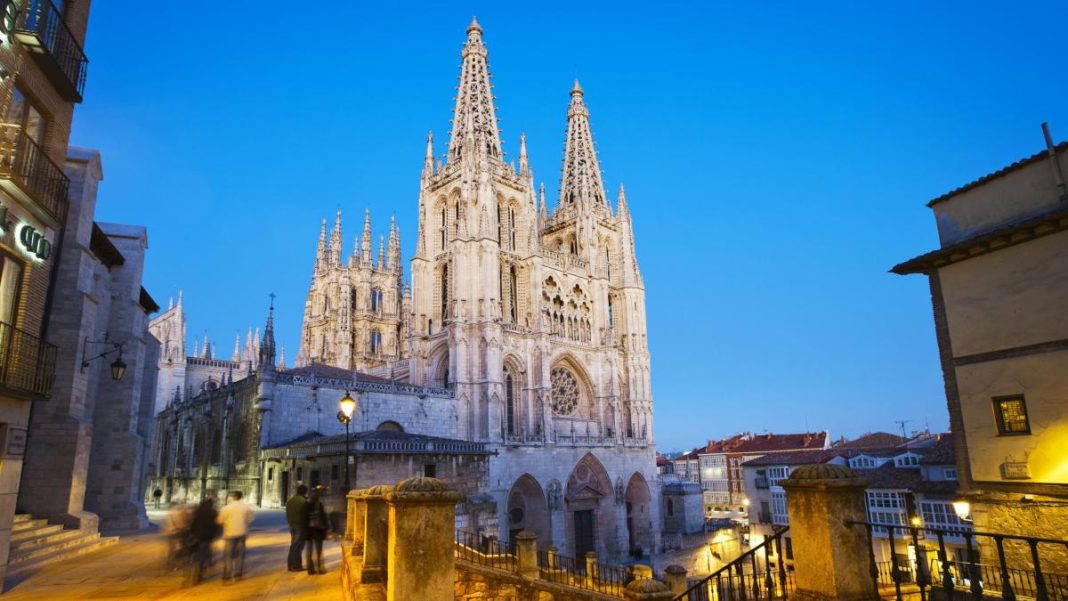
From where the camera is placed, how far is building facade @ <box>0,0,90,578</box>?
32.5 feet

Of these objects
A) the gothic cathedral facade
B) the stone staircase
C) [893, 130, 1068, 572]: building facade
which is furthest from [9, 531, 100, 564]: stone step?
the gothic cathedral facade

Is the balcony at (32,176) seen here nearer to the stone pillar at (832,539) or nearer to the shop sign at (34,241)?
the shop sign at (34,241)

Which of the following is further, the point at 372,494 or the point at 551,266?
the point at 551,266

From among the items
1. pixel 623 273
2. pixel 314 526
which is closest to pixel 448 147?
pixel 623 273

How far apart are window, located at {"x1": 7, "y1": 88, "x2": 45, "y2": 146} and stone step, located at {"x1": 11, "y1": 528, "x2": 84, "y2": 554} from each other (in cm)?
744

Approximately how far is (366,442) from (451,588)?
20134 mm

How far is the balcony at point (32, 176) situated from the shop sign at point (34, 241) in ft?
1.15

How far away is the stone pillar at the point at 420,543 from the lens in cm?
616

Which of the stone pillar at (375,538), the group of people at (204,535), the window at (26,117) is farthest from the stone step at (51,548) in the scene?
the stone pillar at (375,538)

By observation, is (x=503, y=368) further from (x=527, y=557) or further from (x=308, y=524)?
(x=308, y=524)

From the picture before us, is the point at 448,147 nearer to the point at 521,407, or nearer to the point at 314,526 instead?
the point at 521,407

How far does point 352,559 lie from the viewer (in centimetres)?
919

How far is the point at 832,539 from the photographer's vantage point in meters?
5.64

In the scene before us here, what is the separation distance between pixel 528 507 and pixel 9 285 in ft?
108
